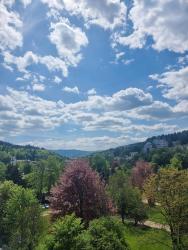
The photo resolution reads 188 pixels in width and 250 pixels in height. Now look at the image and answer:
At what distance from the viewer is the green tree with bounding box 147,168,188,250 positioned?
103ft

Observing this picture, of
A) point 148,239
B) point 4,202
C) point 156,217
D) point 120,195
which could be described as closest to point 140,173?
point 120,195

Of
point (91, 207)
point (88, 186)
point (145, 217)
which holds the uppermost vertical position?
point (88, 186)

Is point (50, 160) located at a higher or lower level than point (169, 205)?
higher

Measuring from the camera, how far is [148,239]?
109 ft

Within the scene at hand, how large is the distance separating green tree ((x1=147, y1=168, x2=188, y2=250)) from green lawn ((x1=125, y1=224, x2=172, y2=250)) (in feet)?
6.05

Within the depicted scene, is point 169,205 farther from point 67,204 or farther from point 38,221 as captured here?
point 38,221

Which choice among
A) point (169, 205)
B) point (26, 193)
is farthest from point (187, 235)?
point (26, 193)

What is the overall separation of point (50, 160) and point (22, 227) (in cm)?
6588

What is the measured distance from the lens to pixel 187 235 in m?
31.2

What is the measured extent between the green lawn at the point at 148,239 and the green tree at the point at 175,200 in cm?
184

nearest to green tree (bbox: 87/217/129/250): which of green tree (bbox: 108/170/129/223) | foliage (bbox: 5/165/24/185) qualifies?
green tree (bbox: 108/170/129/223)

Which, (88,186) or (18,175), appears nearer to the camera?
(88,186)

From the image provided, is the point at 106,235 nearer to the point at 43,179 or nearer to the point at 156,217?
the point at 156,217

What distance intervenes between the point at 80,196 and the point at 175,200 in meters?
9.99
